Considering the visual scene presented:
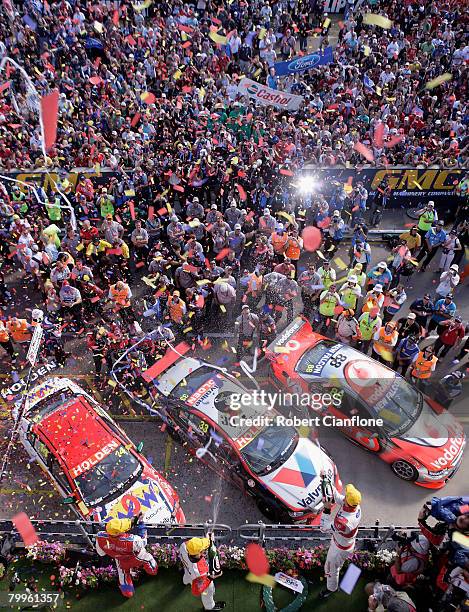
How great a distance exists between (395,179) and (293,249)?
4938mm

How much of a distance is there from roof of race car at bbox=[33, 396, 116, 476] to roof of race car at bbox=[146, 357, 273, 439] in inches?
53.5

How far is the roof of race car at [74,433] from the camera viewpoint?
884 cm

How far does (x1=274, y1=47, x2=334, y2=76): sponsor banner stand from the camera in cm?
1761

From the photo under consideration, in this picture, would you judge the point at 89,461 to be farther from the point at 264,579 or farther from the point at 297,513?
the point at 297,513

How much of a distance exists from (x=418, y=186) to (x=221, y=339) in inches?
312

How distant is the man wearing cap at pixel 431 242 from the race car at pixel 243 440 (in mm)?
6416

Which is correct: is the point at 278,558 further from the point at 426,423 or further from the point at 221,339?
the point at 221,339

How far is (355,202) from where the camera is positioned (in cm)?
1440

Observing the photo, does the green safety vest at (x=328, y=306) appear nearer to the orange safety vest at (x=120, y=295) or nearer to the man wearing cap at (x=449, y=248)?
the man wearing cap at (x=449, y=248)

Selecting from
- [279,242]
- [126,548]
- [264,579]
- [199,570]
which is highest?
[279,242]

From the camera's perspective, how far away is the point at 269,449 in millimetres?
8836

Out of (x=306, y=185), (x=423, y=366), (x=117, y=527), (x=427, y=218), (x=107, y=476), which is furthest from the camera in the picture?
(x=306, y=185)

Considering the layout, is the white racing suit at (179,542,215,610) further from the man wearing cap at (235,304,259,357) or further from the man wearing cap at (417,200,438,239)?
the man wearing cap at (417,200,438,239)

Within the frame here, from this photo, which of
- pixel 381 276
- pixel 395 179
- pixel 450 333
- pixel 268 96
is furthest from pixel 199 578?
pixel 268 96
